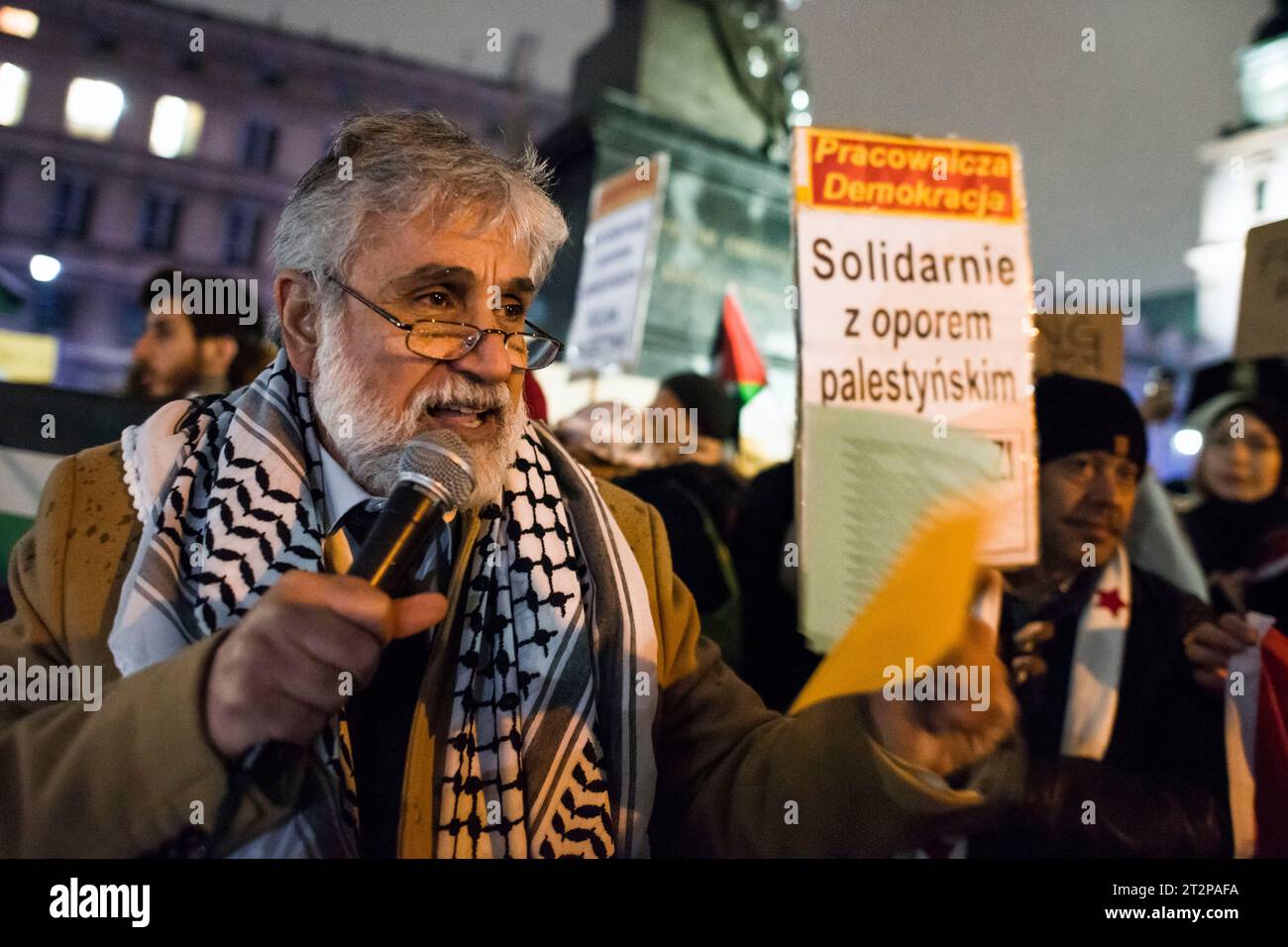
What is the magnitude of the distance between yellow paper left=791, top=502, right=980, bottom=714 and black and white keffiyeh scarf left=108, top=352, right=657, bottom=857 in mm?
537

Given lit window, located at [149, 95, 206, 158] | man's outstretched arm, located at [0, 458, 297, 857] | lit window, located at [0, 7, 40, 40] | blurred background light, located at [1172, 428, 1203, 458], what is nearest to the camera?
man's outstretched arm, located at [0, 458, 297, 857]

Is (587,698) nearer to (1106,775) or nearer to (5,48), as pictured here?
(1106,775)

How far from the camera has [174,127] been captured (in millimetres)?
27281

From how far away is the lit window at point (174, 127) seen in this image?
89.4ft

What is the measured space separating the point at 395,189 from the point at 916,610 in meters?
1.08

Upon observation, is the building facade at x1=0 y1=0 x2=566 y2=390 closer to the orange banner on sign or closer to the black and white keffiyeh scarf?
the orange banner on sign

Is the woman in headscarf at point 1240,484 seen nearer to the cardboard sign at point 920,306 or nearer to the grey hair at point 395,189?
the cardboard sign at point 920,306

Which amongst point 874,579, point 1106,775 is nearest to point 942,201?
point 874,579

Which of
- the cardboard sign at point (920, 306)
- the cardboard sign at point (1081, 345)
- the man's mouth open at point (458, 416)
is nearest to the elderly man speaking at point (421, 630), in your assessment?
the man's mouth open at point (458, 416)

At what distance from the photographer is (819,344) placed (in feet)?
8.02

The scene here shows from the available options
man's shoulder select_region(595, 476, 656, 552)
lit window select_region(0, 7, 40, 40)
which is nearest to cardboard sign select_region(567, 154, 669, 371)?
man's shoulder select_region(595, 476, 656, 552)

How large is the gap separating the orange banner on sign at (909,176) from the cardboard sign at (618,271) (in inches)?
105

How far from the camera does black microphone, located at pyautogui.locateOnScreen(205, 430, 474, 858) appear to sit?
109 cm
